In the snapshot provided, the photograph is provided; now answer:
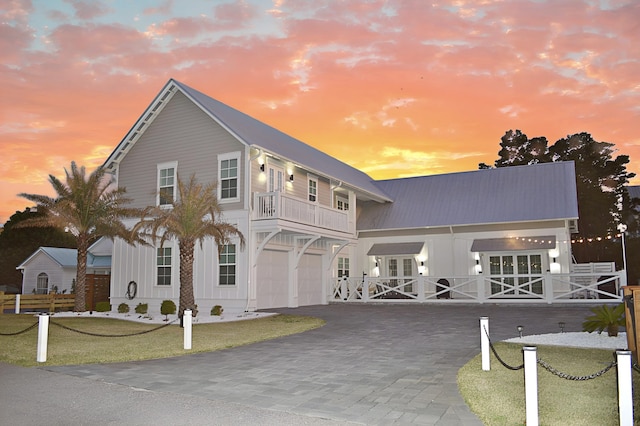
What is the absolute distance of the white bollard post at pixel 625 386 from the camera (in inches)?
193

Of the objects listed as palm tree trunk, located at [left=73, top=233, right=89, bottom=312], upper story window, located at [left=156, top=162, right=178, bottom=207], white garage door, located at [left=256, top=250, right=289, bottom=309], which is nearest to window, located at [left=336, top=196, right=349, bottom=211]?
white garage door, located at [left=256, top=250, right=289, bottom=309]

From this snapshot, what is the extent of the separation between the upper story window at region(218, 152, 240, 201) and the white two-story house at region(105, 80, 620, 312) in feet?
0.18

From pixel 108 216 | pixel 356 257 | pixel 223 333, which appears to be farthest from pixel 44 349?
pixel 356 257

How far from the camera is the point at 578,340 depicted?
11.4m

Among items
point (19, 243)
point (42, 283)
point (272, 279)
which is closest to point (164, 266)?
point (272, 279)

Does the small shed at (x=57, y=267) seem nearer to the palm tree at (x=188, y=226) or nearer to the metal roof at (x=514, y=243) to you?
the palm tree at (x=188, y=226)

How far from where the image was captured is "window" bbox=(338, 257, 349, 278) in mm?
27547

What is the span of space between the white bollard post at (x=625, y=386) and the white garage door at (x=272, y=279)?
16405 mm

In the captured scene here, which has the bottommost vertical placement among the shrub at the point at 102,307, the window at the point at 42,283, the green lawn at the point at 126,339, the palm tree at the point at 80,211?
the green lawn at the point at 126,339

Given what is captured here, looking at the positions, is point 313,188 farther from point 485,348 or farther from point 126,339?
point 485,348

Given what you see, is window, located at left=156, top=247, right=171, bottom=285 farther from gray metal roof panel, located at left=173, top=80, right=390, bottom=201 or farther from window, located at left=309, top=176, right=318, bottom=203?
window, located at left=309, top=176, right=318, bottom=203

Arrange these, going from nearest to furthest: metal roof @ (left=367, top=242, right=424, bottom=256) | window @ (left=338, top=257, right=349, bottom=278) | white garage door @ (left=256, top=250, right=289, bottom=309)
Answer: white garage door @ (left=256, top=250, right=289, bottom=309), metal roof @ (left=367, top=242, right=424, bottom=256), window @ (left=338, top=257, right=349, bottom=278)

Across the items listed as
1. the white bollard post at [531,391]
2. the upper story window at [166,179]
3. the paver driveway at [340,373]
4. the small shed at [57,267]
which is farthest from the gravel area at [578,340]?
the small shed at [57,267]

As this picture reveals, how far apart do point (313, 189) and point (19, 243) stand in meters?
32.5
